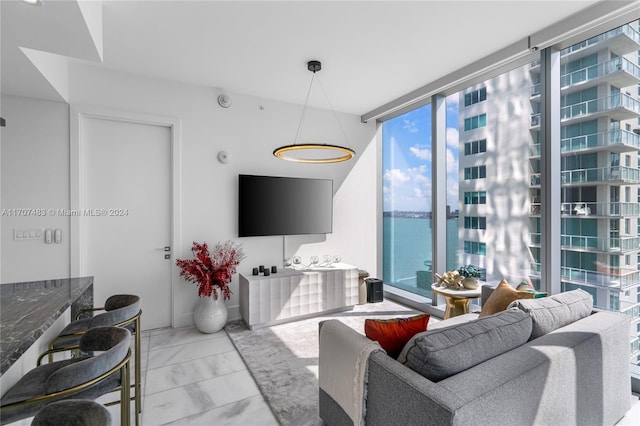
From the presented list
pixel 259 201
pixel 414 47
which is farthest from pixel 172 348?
pixel 414 47

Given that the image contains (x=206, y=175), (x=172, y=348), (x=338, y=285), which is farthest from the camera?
(x=338, y=285)

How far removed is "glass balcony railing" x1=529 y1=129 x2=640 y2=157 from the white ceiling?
965mm

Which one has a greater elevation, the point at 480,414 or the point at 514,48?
the point at 514,48

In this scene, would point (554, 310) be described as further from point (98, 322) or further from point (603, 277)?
point (98, 322)

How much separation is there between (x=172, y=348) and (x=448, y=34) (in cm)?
383

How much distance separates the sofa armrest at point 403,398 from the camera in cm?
113

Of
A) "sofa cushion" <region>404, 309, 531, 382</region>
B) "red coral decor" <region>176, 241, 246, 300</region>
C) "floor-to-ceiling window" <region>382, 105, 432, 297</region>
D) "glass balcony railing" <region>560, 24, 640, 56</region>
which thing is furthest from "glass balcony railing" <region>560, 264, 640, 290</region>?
"red coral decor" <region>176, 241, 246, 300</region>

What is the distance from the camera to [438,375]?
1.33 m

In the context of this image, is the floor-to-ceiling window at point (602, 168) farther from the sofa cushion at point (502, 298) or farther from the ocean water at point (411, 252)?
the ocean water at point (411, 252)

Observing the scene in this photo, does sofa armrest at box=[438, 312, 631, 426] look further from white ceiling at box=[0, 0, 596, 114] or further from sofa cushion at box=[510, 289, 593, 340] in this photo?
white ceiling at box=[0, 0, 596, 114]

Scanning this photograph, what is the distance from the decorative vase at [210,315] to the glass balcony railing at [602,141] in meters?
3.53

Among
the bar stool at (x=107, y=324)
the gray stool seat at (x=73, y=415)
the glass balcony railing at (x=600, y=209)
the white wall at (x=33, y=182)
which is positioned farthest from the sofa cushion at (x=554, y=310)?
the white wall at (x=33, y=182)

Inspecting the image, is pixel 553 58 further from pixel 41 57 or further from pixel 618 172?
pixel 41 57

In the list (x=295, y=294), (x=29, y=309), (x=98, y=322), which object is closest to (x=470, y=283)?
(x=295, y=294)
